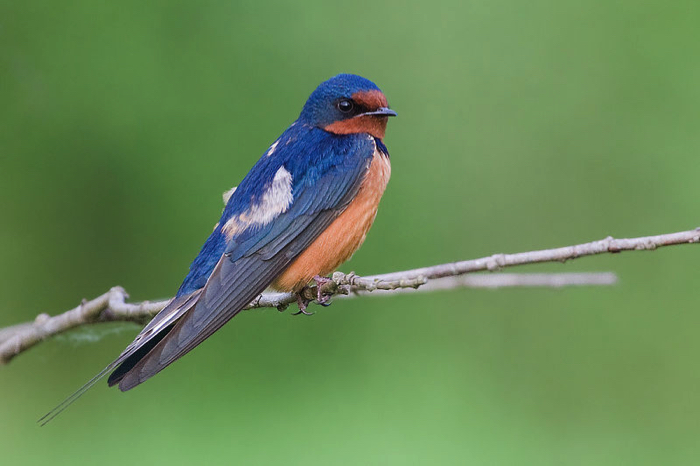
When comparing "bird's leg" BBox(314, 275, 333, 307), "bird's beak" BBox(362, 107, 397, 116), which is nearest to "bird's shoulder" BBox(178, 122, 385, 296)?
"bird's beak" BBox(362, 107, 397, 116)

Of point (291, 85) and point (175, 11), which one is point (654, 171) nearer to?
point (291, 85)

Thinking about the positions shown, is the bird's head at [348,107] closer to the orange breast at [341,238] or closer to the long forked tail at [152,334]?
the orange breast at [341,238]

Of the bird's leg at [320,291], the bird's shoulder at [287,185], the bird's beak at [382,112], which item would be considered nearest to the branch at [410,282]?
the bird's leg at [320,291]

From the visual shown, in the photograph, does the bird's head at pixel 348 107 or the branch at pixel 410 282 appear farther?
the bird's head at pixel 348 107

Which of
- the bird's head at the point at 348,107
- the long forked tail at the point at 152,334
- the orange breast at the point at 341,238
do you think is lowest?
the long forked tail at the point at 152,334

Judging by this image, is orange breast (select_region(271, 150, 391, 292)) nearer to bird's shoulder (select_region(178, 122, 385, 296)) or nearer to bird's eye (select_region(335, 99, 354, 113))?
bird's shoulder (select_region(178, 122, 385, 296))

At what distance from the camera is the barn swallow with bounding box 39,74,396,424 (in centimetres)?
220

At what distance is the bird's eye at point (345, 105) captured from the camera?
249 centimetres

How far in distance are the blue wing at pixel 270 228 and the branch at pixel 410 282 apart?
0.09 metres

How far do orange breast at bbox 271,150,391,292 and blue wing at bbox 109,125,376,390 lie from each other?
2 cm

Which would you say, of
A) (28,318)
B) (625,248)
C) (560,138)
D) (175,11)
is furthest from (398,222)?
(625,248)

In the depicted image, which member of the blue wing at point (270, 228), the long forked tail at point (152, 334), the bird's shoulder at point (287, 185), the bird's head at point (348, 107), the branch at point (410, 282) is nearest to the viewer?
the branch at point (410, 282)

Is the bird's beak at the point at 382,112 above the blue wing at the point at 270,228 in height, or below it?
above

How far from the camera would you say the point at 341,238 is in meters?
2.40
